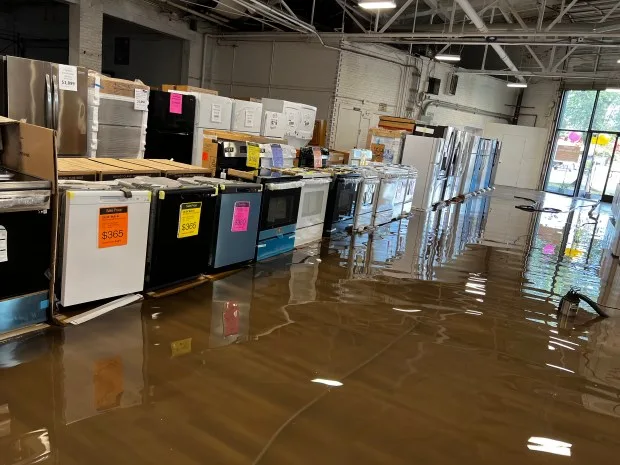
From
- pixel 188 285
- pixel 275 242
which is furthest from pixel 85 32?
pixel 188 285

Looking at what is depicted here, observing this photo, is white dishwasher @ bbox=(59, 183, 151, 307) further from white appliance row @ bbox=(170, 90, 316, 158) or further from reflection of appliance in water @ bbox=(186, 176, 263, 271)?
white appliance row @ bbox=(170, 90, 316, 158)

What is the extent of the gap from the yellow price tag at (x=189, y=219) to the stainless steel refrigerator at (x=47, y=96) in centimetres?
217

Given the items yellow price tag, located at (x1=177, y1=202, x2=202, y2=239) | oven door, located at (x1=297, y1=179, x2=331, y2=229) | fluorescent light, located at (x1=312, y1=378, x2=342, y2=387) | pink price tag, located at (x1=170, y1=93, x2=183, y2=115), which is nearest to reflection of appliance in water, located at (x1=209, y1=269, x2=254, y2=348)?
yellow price tag, located at (x1=177, y1=202, x2=202, y2=239)

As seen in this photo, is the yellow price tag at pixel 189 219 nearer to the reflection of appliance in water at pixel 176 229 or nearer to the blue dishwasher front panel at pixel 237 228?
the reflection of appliance in water at pixel 176 229

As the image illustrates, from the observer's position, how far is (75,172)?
3.67 m

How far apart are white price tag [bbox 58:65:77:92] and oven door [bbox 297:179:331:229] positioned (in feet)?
9.00

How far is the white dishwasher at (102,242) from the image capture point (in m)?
3.12

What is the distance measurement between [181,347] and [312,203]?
3.28 meters

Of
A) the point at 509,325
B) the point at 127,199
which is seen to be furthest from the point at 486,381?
the point at 127,199

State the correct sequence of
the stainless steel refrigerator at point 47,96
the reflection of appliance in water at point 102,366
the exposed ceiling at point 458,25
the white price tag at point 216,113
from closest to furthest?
the reflection of appliance in water at point 102,366
the stainless steel refrigerator at point 47,96
the white price tag at point 216,113
the exposed ceiling at point 458,25

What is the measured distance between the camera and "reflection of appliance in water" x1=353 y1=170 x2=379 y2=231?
714 centimetres

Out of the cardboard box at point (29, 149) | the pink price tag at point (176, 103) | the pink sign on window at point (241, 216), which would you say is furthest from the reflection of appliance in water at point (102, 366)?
the pink price tag at point (176, 103)

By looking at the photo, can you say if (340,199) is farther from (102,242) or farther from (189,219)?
(102,242)

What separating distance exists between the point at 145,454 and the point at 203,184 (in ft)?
8.18
